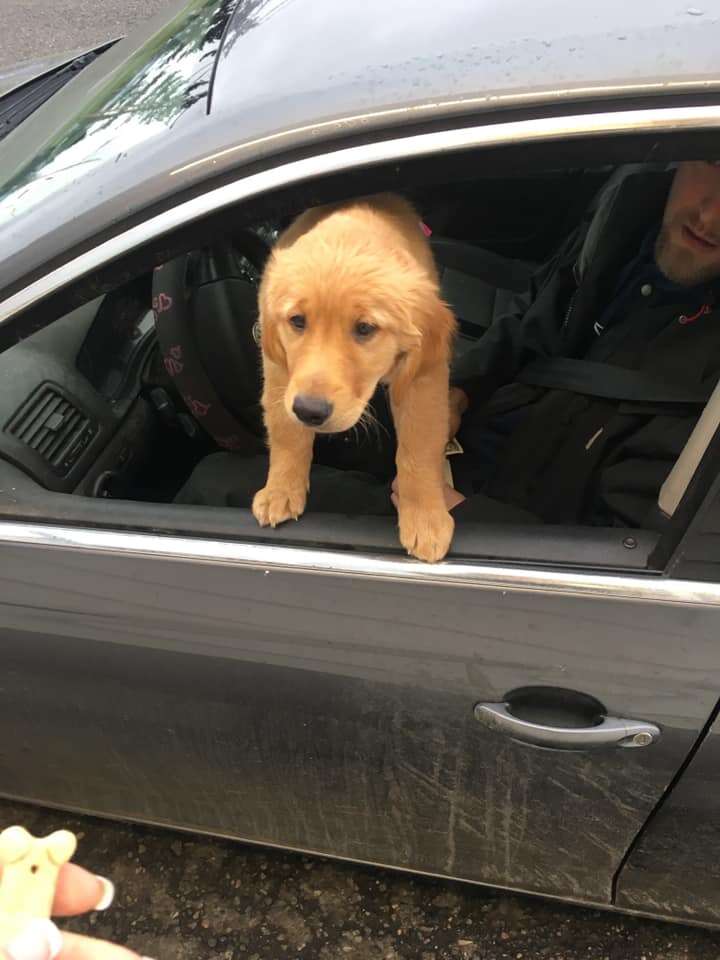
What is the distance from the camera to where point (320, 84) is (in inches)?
44.5

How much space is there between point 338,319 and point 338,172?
9.5 inches

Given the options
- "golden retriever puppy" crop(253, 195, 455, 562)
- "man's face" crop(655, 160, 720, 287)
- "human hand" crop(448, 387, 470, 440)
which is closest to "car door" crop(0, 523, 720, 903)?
"golden retriever puppy" crop(253, 195, 455, 562)

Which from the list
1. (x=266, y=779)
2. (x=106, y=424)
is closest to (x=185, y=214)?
(x=106, y=424)

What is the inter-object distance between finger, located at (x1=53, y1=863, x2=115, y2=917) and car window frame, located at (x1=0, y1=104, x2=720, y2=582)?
611 mm

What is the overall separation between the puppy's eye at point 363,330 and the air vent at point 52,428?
0.80 metres

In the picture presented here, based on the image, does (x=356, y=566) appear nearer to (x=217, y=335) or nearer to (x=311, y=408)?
(x=311, y=408)

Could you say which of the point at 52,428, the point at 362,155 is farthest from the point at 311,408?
the point at 52,428

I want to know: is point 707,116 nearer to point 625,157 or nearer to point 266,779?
point 625,157

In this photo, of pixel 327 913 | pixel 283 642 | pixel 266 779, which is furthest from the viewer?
pixel 327 913

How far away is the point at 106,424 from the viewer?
1857 millimetres

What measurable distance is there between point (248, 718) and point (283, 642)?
0.20m

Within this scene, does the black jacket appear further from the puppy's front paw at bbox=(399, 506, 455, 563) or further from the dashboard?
the dashboard

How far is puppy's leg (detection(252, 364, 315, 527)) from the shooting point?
1.44 meters

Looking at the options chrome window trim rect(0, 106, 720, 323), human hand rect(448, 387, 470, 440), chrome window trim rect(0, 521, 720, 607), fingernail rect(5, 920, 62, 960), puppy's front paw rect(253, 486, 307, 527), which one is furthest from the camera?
human hand rect(448, 387, 470, 440)
